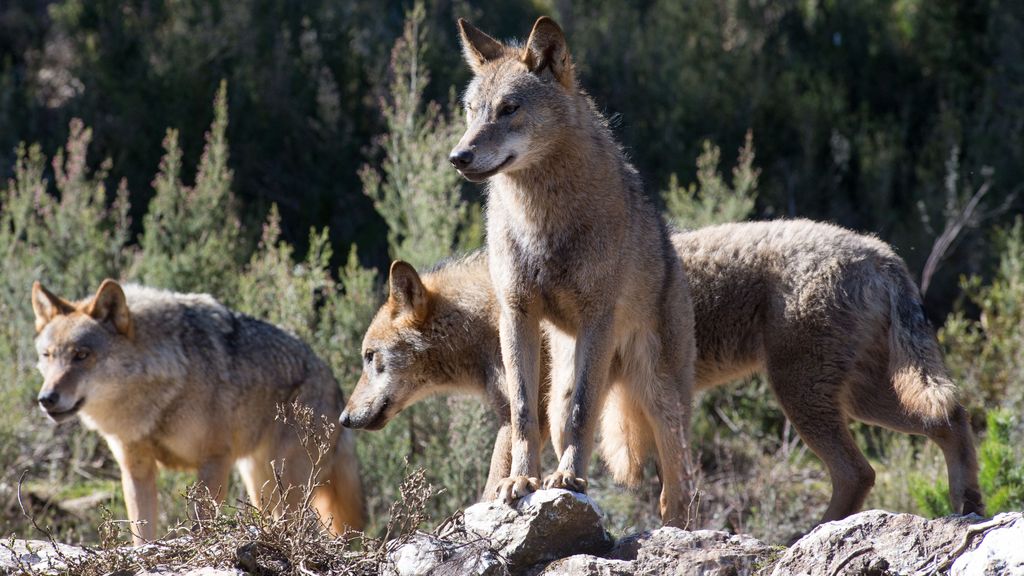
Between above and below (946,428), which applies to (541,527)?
above

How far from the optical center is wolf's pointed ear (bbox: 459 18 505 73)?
5.51 meters

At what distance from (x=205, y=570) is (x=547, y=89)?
242 cm

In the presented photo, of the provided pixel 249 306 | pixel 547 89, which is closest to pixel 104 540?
pixel 547 89

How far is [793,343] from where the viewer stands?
630 centimetres

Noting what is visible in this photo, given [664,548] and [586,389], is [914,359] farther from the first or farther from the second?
[664,548]

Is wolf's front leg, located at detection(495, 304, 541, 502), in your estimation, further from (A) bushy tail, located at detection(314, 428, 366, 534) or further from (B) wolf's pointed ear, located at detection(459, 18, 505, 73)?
(A) bushy tail, located at detection(314, 428, 366, 534)

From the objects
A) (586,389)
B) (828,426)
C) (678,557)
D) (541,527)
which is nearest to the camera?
(678,557)

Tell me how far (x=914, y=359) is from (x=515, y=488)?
8.21ft

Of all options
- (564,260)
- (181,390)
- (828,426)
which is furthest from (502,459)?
(181,390)

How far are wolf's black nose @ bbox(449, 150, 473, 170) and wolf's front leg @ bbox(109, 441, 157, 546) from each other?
10.6ft

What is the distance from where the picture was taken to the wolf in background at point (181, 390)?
6949 mm

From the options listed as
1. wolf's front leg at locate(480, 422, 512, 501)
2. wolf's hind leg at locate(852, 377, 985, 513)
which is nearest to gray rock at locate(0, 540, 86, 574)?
wolf's front leg at locate(480, 422, 512, 501)

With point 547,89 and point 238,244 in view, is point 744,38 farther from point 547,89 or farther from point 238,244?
point 547,89

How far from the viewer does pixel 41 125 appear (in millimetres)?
13945
